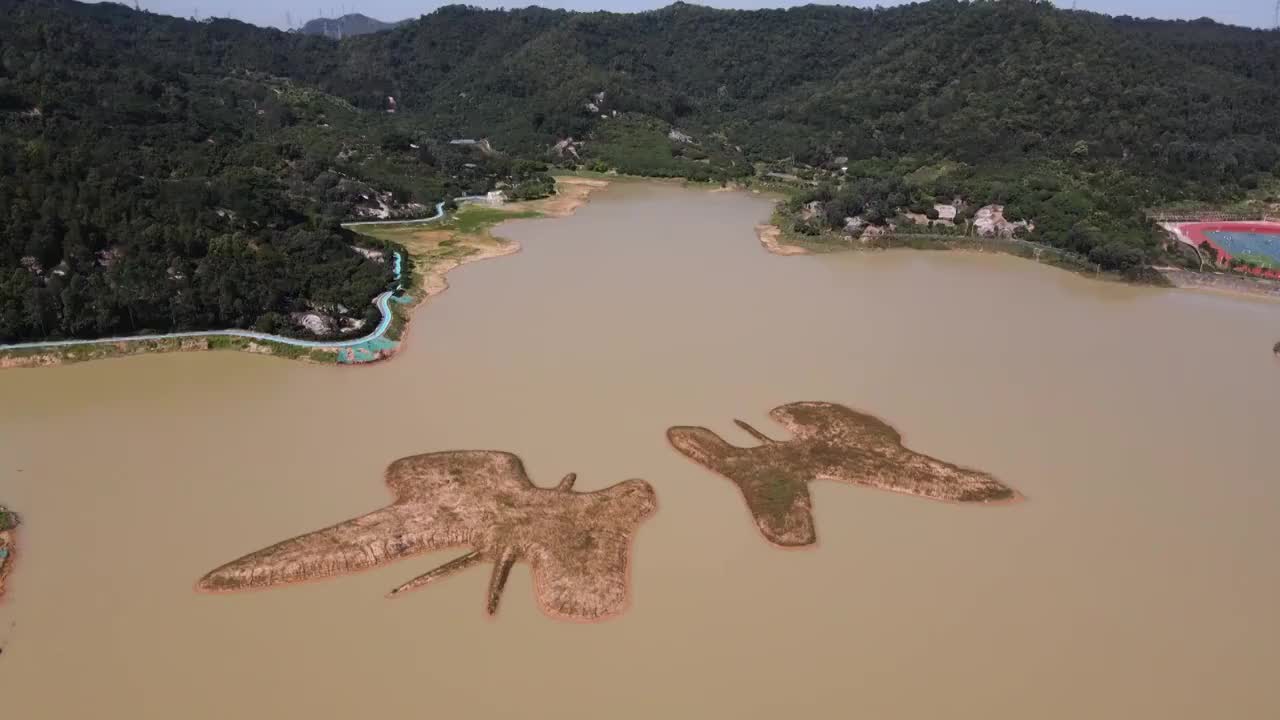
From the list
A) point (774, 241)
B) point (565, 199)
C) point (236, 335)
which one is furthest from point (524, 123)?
point (236, 335)

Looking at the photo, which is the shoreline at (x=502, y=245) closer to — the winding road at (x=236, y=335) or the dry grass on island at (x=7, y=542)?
the winding road at (x=236, y=335)

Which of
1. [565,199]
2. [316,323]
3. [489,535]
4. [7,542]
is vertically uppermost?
[565,199]

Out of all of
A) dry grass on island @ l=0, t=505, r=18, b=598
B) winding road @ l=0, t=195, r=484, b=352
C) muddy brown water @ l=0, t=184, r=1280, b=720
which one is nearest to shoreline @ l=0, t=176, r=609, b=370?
winding road @ l=0, t=195, r=484, b=352

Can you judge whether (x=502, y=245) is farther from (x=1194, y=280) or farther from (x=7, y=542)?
(x=1194, y=280)

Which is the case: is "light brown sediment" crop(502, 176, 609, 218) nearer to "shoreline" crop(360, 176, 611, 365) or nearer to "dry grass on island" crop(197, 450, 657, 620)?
"shoreline" crop(360, 176, 611, 365)

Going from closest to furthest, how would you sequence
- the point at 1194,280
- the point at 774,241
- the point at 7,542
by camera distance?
the point at 7,542, the point at 1194,280, the point at 774,241

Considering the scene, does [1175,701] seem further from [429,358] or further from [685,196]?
[685,196]

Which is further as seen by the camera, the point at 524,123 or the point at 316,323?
the point at 524,123
